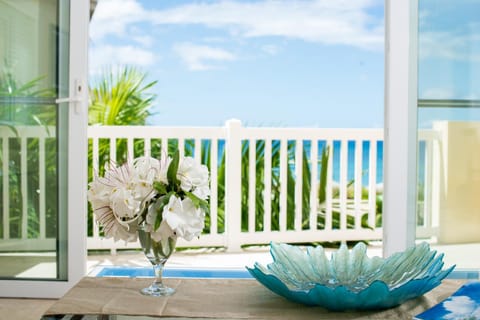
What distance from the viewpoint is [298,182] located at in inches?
213

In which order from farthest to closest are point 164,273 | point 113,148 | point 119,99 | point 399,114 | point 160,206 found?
1. point 119,99
2. point 113,148
3. point 399,114
4. point 164,273
5. point 160,206

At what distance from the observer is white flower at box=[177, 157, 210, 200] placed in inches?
56.2

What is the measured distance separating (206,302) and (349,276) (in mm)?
305

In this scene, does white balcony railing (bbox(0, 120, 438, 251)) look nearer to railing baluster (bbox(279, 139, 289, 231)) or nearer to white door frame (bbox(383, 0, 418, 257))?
railing baluster (bbox(279, 139, 289, 231))

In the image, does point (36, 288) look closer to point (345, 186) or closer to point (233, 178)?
point (233, 178)

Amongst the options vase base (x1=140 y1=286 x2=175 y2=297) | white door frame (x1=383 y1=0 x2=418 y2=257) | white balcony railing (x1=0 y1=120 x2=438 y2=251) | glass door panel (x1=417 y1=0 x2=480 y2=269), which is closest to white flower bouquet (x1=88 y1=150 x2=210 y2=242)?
vase base (x1=140 y1=286 x2=175 y2=297)

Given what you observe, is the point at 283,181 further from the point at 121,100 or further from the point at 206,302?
the point at 206,302

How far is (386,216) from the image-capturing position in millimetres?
3508

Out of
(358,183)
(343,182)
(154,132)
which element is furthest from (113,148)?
(358,183)

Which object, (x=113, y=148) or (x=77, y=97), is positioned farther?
(x=113, y=148)

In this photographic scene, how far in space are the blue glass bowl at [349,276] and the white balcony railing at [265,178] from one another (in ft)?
12.6

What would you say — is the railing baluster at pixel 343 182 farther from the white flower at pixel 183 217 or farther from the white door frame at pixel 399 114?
the white flower at pixel 183 217

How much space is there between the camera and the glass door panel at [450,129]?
346cm

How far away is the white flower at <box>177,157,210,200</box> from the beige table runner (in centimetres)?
22
